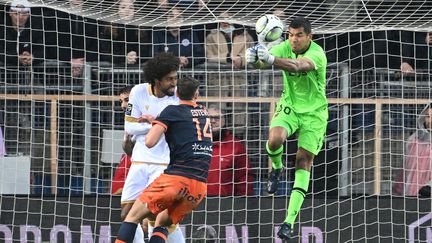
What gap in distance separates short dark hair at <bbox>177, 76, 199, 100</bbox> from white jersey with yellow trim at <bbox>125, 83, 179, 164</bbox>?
1.26 metres

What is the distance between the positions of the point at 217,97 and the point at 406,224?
2598mm

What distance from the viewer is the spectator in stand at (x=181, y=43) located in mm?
16031

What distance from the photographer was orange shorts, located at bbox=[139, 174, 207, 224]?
12016 mm

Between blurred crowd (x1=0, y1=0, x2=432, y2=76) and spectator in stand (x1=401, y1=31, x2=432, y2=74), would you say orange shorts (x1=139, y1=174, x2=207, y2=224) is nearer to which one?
blurred crowd (x1=0, y1=0, x2=432, y2=76)

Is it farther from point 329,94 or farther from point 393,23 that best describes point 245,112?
point 393,23

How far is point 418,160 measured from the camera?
1580 centimetres

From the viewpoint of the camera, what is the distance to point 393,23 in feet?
51.4

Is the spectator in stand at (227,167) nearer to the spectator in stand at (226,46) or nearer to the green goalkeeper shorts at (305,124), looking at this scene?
the spectator in stand at (226,46)

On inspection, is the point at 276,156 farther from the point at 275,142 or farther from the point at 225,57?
the point at 225,57

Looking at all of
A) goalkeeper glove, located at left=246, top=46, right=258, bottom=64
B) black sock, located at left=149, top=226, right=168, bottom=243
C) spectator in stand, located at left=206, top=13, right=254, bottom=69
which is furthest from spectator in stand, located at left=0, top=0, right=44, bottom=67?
black sock, located at left=149, top=226, right=168, bottom=243

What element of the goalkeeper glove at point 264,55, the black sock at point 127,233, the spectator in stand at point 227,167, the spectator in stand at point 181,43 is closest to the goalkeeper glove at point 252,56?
Result: the goalkeeper glove at point 264,55

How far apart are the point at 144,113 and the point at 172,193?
67.1 inches

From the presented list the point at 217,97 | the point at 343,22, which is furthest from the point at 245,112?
the point at 343,22

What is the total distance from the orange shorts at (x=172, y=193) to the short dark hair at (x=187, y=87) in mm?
724
